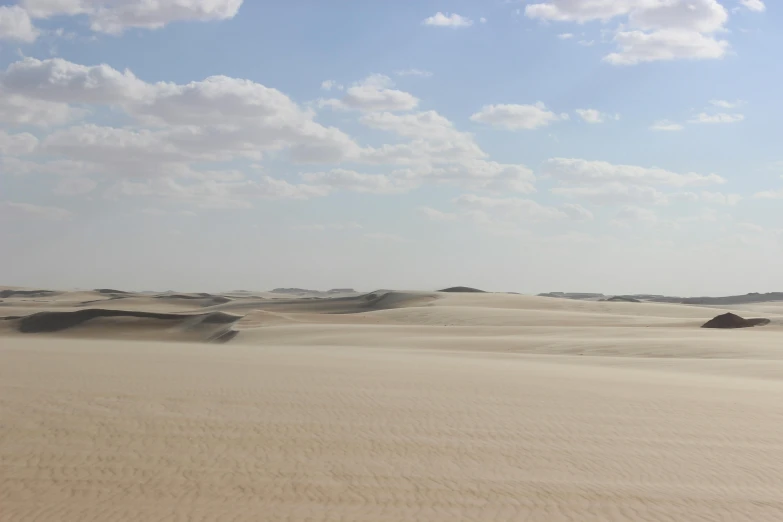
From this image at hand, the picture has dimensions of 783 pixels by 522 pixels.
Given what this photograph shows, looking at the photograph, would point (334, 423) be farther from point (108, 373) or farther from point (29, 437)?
point (108, 373)

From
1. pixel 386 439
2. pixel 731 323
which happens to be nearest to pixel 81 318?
pixel 731 323

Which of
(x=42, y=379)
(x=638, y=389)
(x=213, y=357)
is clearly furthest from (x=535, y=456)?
(x=213, y=357)

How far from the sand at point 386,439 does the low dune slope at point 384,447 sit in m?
0.03

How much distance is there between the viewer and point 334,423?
384 inches

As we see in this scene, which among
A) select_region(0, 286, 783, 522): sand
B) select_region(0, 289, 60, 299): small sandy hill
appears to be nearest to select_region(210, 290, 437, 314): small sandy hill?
select_region(0, 286, 783, 522): sand

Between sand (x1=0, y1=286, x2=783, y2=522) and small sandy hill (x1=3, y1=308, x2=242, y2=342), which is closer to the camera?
sand (x1=0, y1=286, x2=783, y2=522)

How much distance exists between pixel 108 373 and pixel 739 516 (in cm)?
1120

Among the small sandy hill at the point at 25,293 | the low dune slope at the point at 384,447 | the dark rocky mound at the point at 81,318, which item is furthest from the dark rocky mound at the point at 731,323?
the small sandy hill at the point at 25,293

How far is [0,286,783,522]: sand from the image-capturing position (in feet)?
22.1

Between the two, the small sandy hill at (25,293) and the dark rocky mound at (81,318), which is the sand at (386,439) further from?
the small sandy hill at (25,293)

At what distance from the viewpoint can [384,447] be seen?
8594 millimetres

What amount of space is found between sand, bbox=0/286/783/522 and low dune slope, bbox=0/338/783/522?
3 centimetres

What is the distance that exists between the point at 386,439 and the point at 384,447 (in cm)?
36

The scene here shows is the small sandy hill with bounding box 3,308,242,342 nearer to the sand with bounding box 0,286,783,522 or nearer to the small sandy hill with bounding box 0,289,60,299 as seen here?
the sand with bounding box 0,286,783,522
